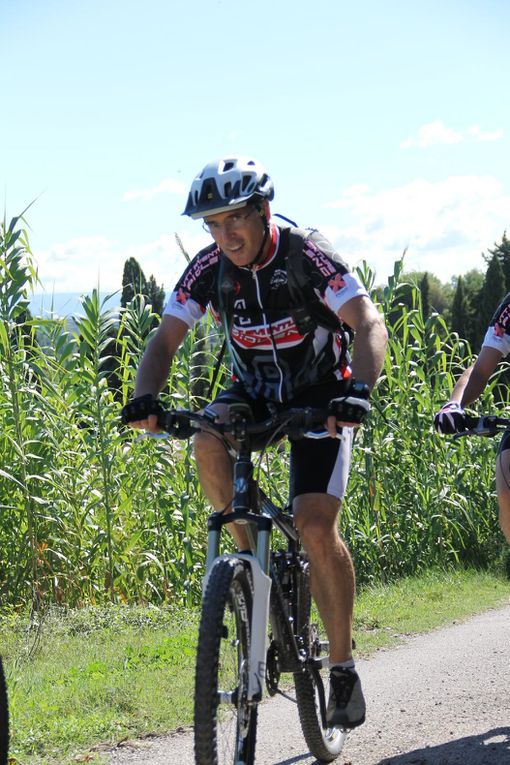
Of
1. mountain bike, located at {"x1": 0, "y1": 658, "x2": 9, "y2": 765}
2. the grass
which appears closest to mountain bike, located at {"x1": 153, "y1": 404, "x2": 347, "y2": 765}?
mountain bike, located at {"x1": 0, "y1": 658, "x2": 9, "y2": 765}

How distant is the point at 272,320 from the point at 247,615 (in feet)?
4.44

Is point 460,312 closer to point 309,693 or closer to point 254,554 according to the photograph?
point 309,693

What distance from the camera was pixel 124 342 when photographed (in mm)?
8297

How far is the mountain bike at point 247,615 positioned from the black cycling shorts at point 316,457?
0.17 meters

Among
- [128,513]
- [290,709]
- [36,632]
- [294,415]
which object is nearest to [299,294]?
[294,415]

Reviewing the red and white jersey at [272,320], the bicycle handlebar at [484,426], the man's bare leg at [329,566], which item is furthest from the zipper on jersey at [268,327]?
the bicycle handlebar at [484,426]

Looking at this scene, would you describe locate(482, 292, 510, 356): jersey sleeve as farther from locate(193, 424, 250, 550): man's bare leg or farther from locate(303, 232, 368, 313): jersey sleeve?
locate(193, 424, 250, 550): man's bare leg

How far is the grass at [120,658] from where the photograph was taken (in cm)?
484

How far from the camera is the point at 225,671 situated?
138 inches

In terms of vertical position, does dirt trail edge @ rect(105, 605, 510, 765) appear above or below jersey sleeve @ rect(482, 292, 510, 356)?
below

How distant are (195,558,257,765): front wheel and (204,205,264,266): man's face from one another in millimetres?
1380

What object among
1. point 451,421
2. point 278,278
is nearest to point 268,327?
point 278,278

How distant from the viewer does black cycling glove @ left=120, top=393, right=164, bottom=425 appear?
13.0 ft

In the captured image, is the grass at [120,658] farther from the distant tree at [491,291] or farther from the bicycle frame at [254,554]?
the distant tree at [491,291]
